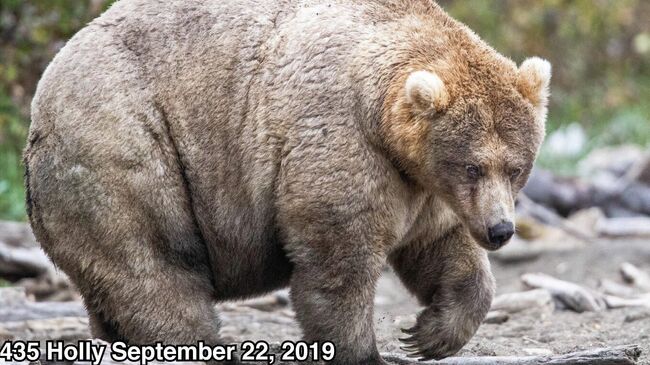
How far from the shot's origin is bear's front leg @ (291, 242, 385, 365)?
255 inches

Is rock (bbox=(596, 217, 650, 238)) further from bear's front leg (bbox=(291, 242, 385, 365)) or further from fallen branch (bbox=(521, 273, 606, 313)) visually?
bear's front leg (bbox=(291, 242, 385, 365))

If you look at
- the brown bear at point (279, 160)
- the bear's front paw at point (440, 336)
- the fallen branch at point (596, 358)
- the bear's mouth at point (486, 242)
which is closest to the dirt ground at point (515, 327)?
the bear's front paw at point (440, 336)

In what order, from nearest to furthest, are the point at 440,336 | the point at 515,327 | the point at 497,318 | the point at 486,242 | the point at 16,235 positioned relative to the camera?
the point at 486,242, the point at 440,336, the point at 515,327, the point at 497,318, the point at 16,235

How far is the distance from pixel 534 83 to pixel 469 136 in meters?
0.55

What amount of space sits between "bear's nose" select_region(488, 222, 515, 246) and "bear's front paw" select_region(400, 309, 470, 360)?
97cm

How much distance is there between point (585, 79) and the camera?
21.0 meters

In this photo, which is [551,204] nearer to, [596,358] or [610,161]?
[610,161]

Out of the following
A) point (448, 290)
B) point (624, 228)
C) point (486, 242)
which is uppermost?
point (486, 242)

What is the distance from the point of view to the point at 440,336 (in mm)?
7074

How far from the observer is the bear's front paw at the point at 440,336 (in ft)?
23.2

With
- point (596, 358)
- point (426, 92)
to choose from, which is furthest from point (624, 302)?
point (426, 92)

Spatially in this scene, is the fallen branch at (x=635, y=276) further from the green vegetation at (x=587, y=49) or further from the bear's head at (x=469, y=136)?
the green vegetation at (x=587, y=49)

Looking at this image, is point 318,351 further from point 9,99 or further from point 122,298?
point 9,99

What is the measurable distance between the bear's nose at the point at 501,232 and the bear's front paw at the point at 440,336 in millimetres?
965
